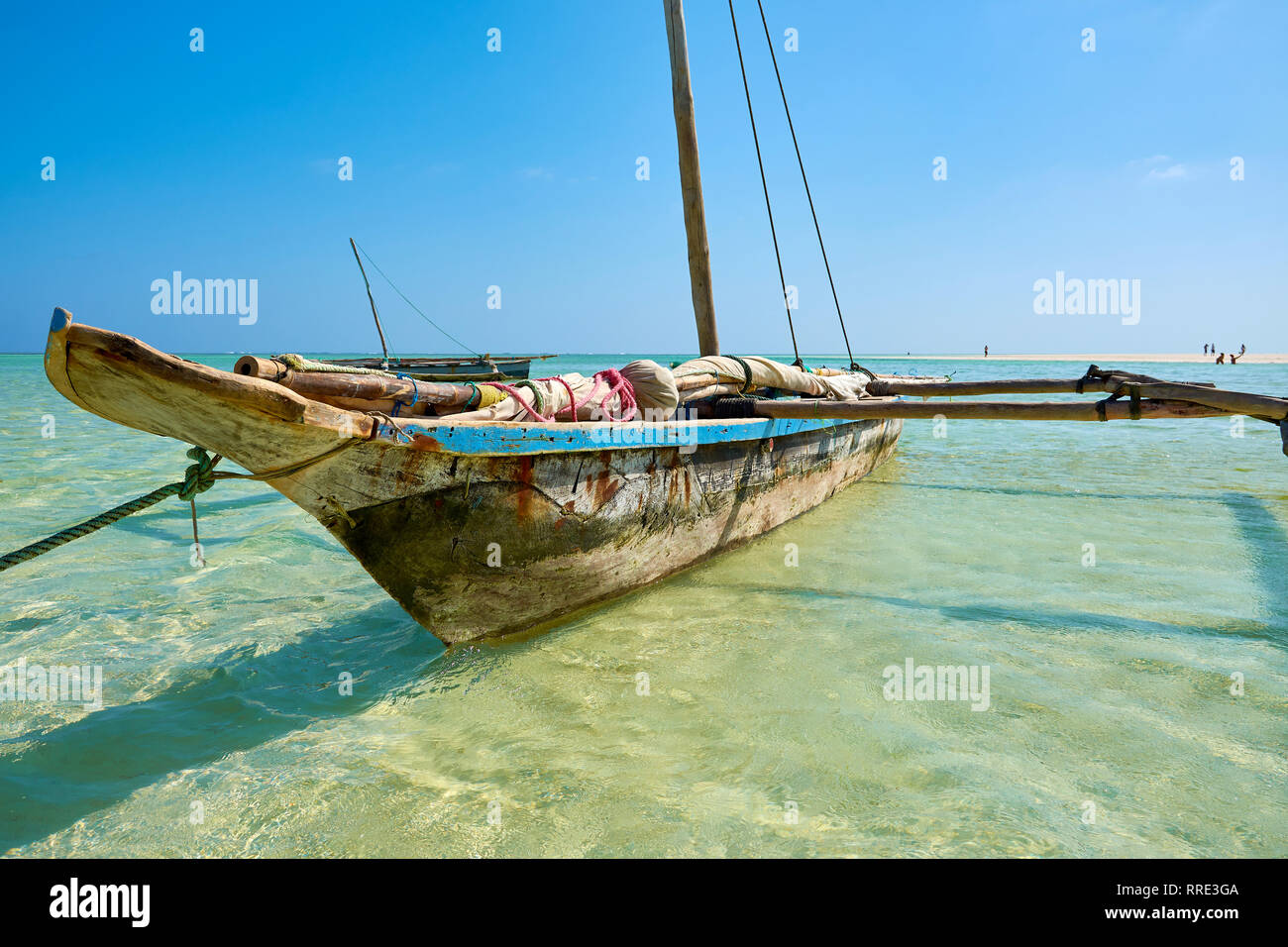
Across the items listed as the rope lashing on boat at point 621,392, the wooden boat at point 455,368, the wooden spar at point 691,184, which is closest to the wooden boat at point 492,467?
the rope lashing on boat at point 621,392

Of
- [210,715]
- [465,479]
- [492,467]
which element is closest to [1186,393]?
[492,467]

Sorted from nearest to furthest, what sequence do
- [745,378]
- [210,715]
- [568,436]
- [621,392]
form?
[210,715] < [568,436] < [621,392] < [745,378]

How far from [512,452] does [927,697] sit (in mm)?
2077

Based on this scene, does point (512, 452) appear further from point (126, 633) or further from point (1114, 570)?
point (1114, 570)

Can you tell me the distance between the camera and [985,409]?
4.47m

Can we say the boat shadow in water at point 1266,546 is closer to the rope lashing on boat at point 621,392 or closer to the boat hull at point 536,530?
the boat hull at point 536,530

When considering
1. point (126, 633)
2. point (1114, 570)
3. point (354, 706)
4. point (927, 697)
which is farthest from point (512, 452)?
point (1114, 570)

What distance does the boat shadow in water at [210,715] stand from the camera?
2285 mm

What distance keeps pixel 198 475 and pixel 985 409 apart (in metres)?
4.29

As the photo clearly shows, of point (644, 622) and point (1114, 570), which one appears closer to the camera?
point (644, 622)

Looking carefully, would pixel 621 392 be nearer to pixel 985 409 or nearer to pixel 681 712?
pixel 681 712
